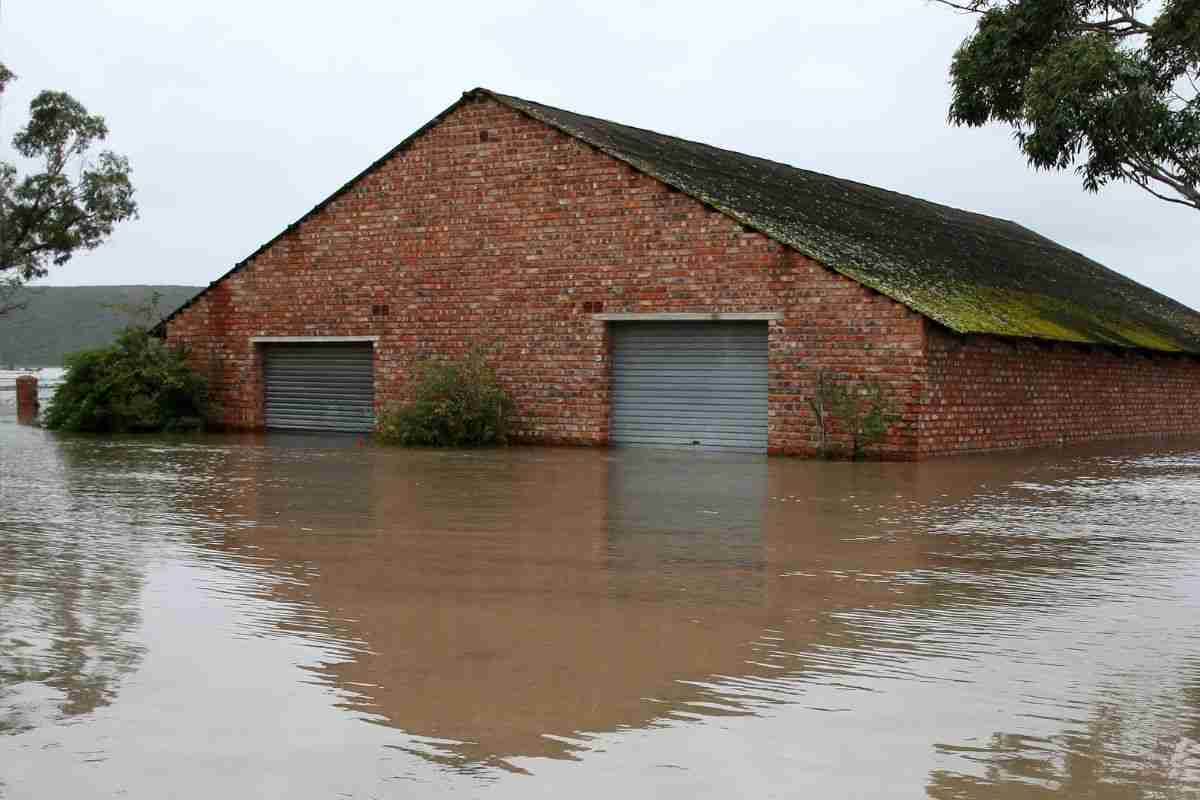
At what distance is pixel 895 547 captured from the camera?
1052 centimetres

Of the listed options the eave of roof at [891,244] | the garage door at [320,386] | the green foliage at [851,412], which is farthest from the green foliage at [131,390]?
the green foliage at [851,412]

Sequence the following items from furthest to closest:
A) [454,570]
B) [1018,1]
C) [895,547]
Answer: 1. [1018,1]
2. [895,547]
3. [454,570]

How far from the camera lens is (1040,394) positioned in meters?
23.0

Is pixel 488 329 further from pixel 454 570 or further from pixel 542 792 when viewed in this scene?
pixel 542 792

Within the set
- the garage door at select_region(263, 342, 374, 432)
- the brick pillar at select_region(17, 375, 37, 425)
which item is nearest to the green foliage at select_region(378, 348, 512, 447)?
the garage door at select_region(263, 342, 374, 432)

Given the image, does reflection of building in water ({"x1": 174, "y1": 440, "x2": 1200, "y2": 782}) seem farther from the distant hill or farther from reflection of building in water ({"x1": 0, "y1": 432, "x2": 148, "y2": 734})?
the distant hill

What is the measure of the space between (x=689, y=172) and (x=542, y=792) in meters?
19.0

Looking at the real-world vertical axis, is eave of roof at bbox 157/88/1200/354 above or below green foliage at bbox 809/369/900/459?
above

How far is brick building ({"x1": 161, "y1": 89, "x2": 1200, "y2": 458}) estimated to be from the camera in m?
20.2

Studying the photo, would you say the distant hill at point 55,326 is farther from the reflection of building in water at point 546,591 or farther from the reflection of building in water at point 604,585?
the reflection of building in water at point 546,591

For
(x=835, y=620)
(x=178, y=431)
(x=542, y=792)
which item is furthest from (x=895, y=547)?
(x=178, y=431)

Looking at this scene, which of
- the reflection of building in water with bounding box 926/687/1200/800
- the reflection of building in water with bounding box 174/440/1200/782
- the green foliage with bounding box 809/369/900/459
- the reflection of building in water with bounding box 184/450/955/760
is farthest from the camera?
the green foliage with bounding box 809/369/900/459

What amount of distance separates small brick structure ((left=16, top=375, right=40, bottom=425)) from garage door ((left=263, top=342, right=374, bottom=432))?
8.20 meters

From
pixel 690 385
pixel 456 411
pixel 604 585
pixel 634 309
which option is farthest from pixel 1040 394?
pixel 604 585
